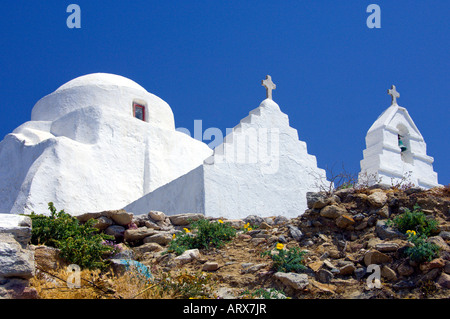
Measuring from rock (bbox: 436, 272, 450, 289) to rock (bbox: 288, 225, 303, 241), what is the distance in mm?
2239

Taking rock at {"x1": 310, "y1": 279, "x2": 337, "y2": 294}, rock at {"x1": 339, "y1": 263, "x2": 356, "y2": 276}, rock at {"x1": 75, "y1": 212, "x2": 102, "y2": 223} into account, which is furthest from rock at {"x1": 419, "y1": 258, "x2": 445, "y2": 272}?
rock at {"x1": 75, "y1": 212, "x2": 102, "y2": 223}

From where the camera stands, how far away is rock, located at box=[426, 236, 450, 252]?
6750 mm

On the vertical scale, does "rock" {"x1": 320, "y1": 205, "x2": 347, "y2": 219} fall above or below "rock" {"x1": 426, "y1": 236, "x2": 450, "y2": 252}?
above

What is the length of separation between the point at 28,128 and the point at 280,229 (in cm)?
1193

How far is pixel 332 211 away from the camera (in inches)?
320

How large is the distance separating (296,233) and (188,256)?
5.47ft

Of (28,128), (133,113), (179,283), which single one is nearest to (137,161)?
(133,113)

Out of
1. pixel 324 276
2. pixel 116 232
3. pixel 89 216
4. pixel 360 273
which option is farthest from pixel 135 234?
pixel 360 273

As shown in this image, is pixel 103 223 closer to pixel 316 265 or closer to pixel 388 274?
pixel 316 265

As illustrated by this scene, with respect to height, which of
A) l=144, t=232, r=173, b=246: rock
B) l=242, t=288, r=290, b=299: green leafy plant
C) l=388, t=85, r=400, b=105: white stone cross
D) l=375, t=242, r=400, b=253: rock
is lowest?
l=242, t=288, r=290, b=299: green leafy plant

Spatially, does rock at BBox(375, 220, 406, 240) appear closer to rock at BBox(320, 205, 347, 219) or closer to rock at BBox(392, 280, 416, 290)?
rock at BBox(320, 205, 347, 219)

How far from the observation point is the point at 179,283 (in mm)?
6223

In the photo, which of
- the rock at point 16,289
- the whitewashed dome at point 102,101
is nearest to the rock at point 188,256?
the rock at point 16,289
